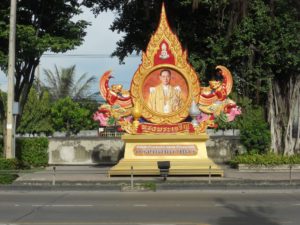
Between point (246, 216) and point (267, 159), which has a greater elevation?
point (267, 159)

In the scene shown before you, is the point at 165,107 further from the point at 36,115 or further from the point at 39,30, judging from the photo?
the point at 36,115

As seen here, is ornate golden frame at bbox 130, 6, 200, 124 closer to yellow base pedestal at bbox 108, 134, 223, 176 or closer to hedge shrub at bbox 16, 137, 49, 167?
yellow base pedestal at bbox 108, 134, 223, 176

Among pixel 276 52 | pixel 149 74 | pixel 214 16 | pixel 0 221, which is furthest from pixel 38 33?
pixel 0 221

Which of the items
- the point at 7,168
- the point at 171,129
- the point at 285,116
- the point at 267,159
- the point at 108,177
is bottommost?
the point at 108,177

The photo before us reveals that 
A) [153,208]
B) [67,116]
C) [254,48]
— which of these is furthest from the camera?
[67,116]

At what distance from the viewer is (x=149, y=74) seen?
2517 cm

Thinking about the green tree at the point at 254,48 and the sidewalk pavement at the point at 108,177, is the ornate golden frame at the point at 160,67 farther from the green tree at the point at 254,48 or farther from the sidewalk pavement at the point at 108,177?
the green tree at the point at 254,48

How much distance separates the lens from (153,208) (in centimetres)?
1477

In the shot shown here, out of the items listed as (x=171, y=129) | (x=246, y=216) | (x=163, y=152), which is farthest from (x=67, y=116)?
(x=246, y=216)

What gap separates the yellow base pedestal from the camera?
24.1m

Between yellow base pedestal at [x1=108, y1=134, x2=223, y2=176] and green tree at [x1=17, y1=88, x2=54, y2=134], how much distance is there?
32398 mm

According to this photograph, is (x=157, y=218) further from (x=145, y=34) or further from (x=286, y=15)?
(x=145, y=34)

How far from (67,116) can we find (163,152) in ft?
117

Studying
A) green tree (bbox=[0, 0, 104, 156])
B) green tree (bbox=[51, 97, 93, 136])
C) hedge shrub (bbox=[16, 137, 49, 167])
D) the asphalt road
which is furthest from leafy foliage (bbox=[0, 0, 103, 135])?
green tree (bbox=[51, 97, 93, 136])
